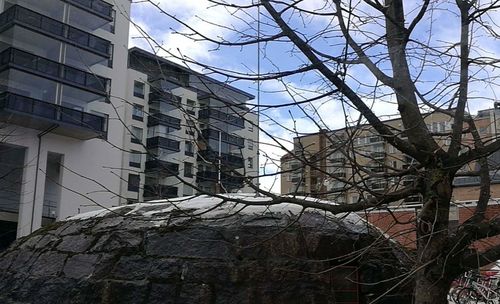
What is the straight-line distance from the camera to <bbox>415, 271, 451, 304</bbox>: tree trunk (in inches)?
139

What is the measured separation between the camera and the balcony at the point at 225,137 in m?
3.72

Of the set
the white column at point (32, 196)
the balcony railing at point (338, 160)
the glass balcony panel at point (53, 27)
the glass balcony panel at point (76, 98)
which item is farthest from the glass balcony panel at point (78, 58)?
the balcony railing at point (338, 160)

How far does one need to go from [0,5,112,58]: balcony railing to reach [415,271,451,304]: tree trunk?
83.7 feet

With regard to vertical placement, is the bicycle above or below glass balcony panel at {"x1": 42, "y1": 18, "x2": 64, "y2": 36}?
below

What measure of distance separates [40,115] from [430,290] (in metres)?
25.2

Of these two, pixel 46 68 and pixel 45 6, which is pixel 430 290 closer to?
pixel 46 68

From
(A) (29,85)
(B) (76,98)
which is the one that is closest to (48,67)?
(A) (29,85)

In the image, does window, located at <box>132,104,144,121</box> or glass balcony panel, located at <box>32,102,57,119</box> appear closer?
window, located at <box>132,104,144,121</box>

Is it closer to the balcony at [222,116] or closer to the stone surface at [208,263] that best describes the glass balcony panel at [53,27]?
the stone surface at [208,263]

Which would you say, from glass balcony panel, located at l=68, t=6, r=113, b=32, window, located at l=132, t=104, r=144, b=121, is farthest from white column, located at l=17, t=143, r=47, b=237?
glass balcony panel, located at l=68, t=6, r=113, b=32

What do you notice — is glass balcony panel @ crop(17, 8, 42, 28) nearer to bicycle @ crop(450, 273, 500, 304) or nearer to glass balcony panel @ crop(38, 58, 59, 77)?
glass balcony panel @ crop(38, 58, 59, 77)

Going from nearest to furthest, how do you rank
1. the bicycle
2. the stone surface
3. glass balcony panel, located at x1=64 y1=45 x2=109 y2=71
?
the stone surface
the bicycle
glass balcony panel, located at x1=64 y1=45 x2=109 y2=71

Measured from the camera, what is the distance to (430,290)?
11.6ft

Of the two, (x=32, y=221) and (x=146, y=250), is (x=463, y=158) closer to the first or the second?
(x=146, y=250)
